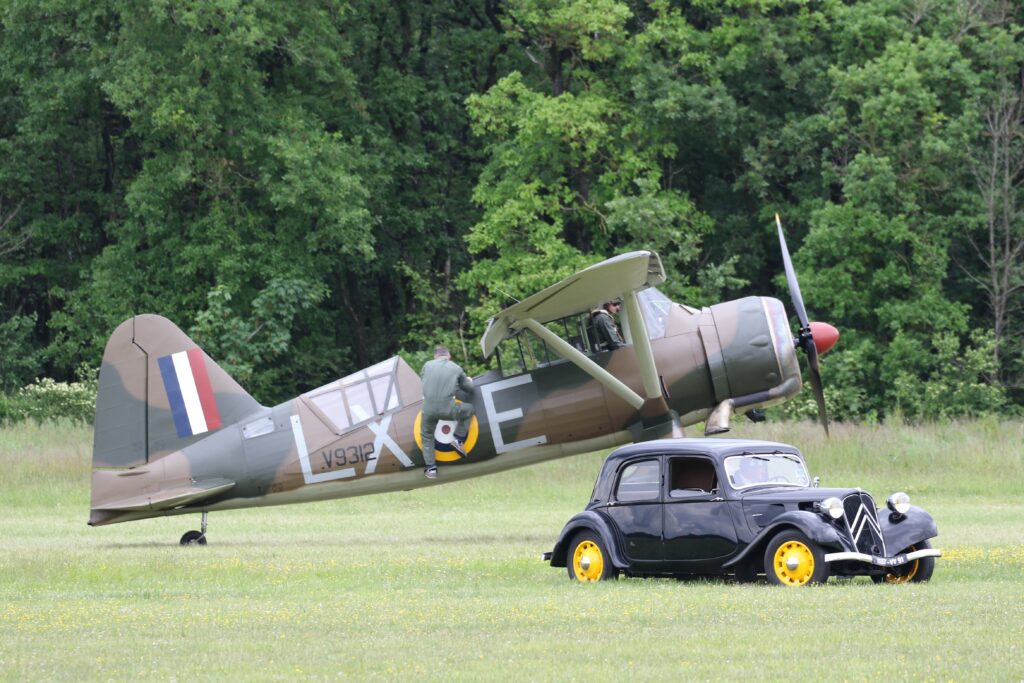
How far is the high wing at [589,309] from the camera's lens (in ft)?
59.9

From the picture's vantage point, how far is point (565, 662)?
961cm

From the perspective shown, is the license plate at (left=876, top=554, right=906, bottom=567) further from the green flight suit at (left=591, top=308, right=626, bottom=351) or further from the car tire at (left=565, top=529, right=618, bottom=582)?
the green flight suit at (left=591, top=308, right=626, bottom=351)

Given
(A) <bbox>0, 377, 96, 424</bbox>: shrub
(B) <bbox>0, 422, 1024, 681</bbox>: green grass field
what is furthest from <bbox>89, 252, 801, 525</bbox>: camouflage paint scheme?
(A) <bbox>0, 377, 96, 424</bbox>: shrub

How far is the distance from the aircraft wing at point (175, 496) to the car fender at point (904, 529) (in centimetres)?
912

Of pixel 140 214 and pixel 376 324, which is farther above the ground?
pixel 140 214

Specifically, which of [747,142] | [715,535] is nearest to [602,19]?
[747,142]

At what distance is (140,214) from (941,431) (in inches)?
969

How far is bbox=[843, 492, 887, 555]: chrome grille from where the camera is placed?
12781 millimetres

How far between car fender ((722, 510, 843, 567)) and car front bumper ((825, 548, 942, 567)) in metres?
0.14

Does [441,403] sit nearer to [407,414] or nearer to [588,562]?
[407,414]

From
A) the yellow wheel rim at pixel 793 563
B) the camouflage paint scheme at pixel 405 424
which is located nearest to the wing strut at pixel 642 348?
the camouflage paint scheme at pixel 405 424

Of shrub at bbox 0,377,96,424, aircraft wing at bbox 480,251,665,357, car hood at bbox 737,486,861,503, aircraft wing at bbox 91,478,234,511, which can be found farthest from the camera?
shrub at bbox 0,377,96,424

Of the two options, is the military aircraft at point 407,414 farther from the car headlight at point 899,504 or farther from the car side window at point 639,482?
the car headlight at point 899,504

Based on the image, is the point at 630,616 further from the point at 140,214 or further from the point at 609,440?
the point at 140,214
